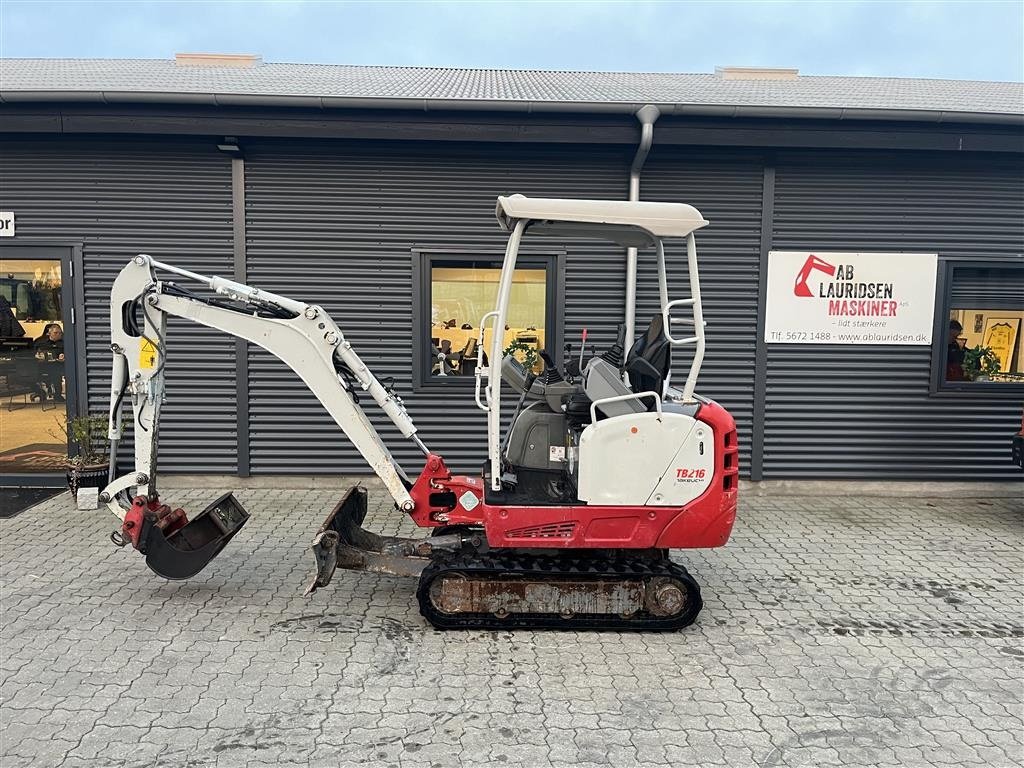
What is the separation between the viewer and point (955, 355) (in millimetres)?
7148

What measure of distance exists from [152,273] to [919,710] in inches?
203

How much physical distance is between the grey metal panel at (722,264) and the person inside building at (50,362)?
6.25 metres

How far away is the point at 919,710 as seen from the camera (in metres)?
3.33

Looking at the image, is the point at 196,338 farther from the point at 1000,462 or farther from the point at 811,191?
the point at 1000,462

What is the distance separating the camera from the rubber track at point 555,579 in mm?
4004

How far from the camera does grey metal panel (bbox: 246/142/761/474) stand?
6.80 meters

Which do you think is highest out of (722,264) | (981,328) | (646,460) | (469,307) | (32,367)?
(722,264)

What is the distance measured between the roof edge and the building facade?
41 cm

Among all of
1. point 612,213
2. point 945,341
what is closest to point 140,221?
point 612,213

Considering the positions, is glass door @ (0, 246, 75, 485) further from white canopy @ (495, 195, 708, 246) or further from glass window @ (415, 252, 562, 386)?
white canopy @ (495, 195, 708, 246)

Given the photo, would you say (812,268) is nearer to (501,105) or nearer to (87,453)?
(501,105)

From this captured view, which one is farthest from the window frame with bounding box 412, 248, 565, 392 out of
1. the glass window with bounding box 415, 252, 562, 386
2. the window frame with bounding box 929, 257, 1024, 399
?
the window frame with bounding box 929, 257, 1024, 399

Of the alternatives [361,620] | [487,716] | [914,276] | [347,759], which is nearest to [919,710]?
[487,716]

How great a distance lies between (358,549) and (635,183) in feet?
15.1
